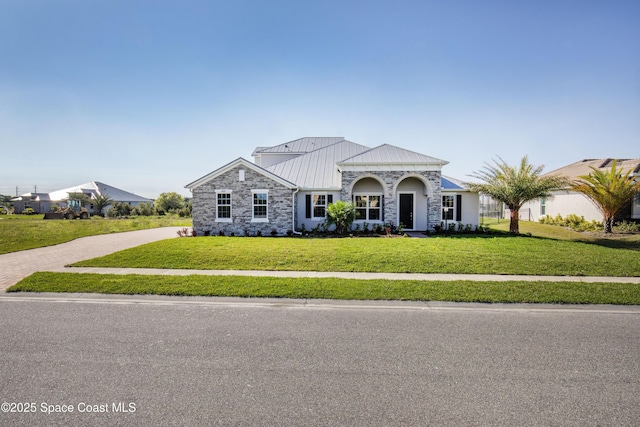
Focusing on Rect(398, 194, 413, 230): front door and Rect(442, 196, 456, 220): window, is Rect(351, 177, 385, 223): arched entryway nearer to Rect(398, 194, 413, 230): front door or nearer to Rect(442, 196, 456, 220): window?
Rect(398, 194, 413, 230): front door

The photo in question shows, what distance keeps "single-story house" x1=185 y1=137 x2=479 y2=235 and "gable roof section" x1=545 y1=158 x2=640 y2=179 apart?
522 inches

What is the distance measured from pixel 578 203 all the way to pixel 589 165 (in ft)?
20.3

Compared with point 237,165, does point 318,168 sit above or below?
above

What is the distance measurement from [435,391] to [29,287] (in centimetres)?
1030

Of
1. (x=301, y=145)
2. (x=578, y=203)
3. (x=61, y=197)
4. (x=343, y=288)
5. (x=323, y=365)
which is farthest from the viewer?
(x=61, y=197)

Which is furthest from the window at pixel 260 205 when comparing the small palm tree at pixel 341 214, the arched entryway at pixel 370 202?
the arched entryway at pixel 370 202

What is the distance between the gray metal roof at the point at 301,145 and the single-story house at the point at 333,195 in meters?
7.62

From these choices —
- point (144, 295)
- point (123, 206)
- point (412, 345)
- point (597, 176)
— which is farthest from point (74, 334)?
point (123, 206)

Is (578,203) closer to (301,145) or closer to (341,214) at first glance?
(341,214)

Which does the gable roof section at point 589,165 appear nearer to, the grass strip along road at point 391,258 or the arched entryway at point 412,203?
the arched entryway at point 412,203

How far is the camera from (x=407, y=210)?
72.0ft

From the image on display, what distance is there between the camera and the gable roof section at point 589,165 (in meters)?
25.7

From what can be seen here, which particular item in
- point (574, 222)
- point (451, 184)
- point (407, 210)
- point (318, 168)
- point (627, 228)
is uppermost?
point (318, 168)

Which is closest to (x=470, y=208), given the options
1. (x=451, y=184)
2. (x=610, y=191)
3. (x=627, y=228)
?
(x=451, y=184)
